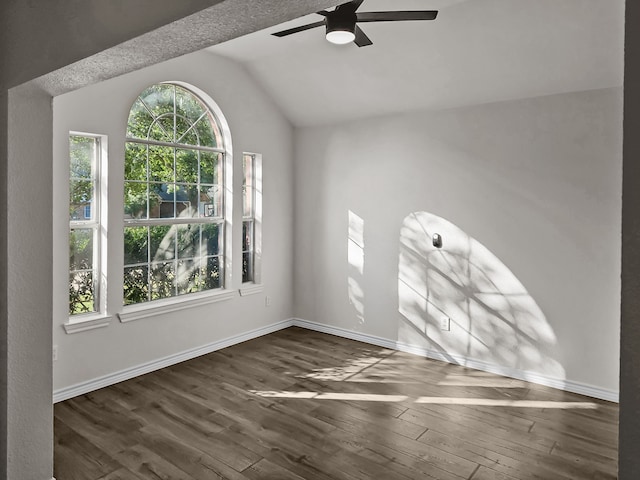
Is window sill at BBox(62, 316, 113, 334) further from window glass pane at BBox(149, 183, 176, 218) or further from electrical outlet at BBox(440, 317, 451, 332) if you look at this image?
electrical outlet at BBox(440, 317, 451, 332)

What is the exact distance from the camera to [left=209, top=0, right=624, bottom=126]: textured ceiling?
125 inches

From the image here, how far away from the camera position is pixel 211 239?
473 centimetres

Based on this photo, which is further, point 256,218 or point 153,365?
point 256,218

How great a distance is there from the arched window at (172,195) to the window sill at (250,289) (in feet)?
0.83

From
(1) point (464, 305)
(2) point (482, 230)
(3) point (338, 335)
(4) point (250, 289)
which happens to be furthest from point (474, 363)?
(4) point (250, 289)

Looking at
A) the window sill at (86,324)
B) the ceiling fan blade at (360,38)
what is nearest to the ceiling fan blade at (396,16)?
the ceiling fan blade at (360,38)

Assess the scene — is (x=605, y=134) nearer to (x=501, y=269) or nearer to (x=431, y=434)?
(x=501, y=269)

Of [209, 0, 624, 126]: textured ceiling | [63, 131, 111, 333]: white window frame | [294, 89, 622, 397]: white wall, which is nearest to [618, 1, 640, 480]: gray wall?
[209, 0, 624, 126]: textured ceiling

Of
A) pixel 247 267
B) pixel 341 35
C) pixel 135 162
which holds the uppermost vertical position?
pixel 341 35

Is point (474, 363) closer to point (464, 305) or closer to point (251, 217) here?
point (464, 305)

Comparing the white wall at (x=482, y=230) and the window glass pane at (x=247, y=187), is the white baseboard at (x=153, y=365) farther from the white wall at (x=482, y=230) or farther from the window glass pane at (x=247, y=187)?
the window glass pane at (x=247, y=187)

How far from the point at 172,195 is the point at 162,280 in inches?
31.7

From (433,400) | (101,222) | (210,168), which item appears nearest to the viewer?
(433,400)

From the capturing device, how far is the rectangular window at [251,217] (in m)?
5.10
